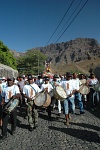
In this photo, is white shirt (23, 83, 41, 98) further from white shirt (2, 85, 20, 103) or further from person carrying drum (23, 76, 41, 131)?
white shirt (2, 85, 20, 103)

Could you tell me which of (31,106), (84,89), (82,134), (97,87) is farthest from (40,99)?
(97,87)

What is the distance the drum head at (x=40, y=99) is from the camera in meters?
7.36

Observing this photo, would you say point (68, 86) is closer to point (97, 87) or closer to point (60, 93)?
point (60, 93)

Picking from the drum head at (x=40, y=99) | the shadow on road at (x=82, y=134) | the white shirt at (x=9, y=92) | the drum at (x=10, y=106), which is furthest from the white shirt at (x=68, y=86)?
the drum at (x=10, y=106)

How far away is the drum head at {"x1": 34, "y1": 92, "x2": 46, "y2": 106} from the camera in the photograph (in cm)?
736

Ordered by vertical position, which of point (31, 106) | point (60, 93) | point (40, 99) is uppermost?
point (60, 93)

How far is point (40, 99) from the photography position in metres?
7.51

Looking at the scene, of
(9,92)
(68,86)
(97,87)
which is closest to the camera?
(9,92)

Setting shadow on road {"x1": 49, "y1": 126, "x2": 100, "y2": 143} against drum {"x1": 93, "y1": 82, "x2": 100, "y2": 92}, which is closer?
shadow on road {"x1": 49, "y1": 126, "x2": 100, "y2": 143}

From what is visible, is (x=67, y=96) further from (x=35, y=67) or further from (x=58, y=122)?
(x=35, y=67)

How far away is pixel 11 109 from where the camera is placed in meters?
6.37

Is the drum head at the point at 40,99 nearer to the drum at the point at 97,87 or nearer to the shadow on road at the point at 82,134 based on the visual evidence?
the shadow on road at the point at 82,134

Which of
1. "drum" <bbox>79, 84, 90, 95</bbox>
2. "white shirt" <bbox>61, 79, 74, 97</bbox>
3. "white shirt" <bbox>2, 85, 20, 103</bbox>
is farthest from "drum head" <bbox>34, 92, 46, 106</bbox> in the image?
"drum" <bbox>79, 84, 90, 95</bbox>

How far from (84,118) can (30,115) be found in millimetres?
2516
